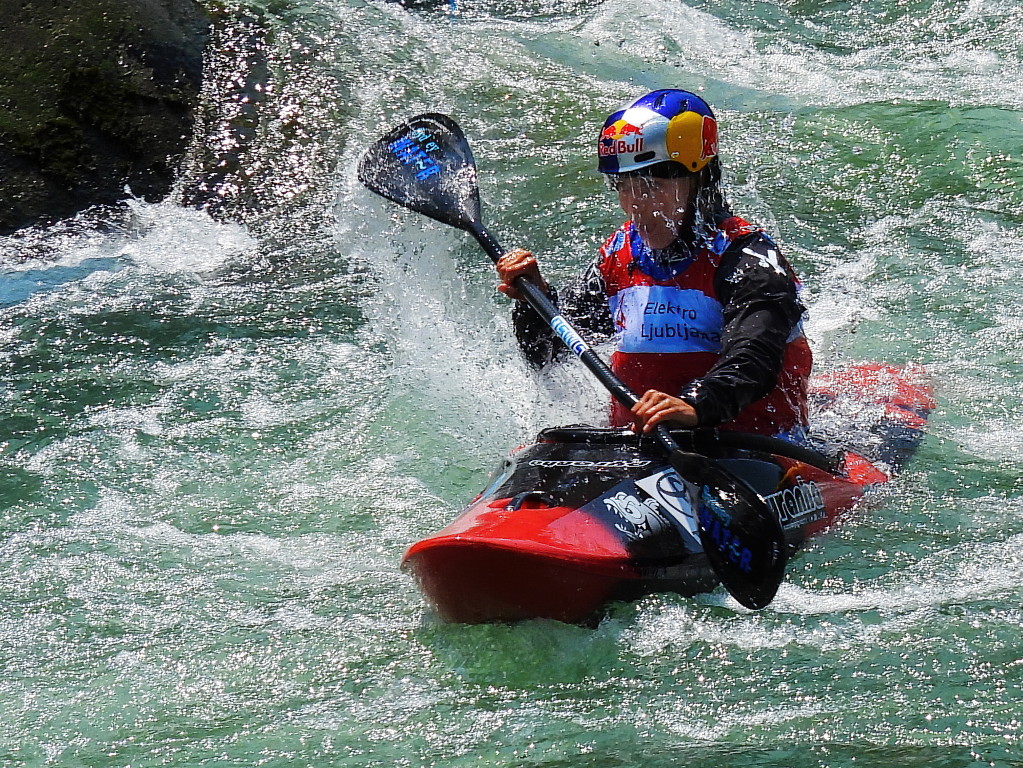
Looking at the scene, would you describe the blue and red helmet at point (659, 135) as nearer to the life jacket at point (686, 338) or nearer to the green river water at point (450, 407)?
the life jacket at point (686, 338)

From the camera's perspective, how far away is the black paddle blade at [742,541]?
3.10m

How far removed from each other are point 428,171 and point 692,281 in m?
1.83

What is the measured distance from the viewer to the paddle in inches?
123

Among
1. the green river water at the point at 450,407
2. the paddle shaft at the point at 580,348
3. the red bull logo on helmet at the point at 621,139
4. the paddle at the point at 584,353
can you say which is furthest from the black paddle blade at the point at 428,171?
the red bull logo on helmet at the point at 621,139

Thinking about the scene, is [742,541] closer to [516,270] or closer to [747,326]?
[747,326]

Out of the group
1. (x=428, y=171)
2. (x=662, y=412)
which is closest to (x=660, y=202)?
(x=662, y=412)

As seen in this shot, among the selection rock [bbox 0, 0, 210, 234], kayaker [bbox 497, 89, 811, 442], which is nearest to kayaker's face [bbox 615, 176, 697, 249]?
kayaker [bbox 497, 89, 811, 442]

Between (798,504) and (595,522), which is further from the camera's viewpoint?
(798,504)

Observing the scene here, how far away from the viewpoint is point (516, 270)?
13.1 ft

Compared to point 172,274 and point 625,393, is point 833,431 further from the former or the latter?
point 172,274

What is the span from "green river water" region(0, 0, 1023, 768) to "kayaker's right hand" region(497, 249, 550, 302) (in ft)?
2.68

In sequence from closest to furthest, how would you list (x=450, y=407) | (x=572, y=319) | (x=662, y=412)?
(x=662, y=412) < (x=572, y=319) < (x=450, y=407)

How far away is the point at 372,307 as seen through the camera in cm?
587

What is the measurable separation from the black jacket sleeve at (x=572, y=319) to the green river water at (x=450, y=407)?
1.56 ft
